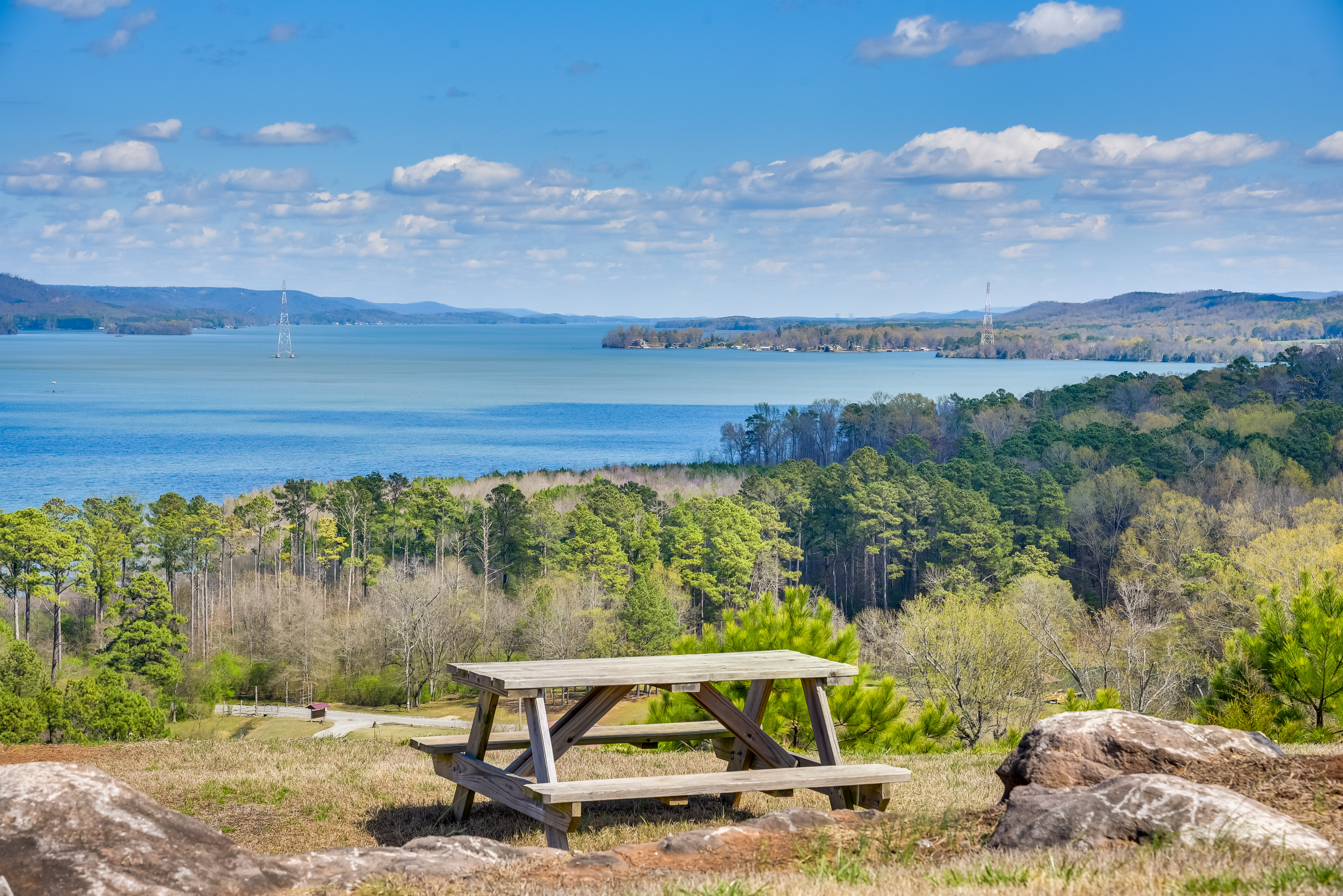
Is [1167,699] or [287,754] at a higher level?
[287,754]

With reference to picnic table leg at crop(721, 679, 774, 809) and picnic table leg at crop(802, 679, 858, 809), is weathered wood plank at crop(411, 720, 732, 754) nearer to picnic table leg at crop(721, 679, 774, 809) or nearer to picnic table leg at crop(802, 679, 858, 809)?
picnic table leg at crop(721, 679, 774, 809)

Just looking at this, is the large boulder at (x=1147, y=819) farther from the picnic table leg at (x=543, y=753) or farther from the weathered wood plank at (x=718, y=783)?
the picnic table leg at (x=543, y=753)

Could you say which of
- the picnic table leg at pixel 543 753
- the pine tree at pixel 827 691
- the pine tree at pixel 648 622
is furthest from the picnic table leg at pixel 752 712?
the pine tree at pixel 648 622

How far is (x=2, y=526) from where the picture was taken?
44344 millimetres

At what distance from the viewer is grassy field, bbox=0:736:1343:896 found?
4750mm

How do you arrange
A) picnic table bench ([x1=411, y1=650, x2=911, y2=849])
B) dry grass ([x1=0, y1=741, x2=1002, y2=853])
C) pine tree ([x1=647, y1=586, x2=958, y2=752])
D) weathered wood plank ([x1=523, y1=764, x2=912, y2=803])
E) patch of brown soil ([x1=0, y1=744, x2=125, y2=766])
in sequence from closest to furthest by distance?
1. weathered wood plank ([x1=523, y1=764, x2=912, y2=803])
2. picnic table bench ([x1=411, y1=650, x2=911, y2=849])
3. dry grass ([x1=0, y1=741, x2=1002, y2=853])
4. patch of brown soil ([x1=0, y1=744, x2=125, y2=766])
5. pine tree ([x1=647, y1=586, x2=958, y2=752])

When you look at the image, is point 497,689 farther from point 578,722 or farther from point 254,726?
point 254,726

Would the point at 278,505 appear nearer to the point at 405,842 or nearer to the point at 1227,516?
the point at 1227,516

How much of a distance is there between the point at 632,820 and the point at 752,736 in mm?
1334

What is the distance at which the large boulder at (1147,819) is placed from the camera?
5309 mm

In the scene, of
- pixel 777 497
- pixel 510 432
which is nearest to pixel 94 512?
pixel 777 497

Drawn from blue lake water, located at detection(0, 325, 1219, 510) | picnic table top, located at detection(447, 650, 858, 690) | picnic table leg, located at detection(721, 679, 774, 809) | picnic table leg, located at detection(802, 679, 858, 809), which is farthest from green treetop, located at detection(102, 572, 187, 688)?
picnic table leg, located at detection(802, 679, 858, 809)

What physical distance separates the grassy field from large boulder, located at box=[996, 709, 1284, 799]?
0.45m

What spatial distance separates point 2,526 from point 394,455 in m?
55.0
